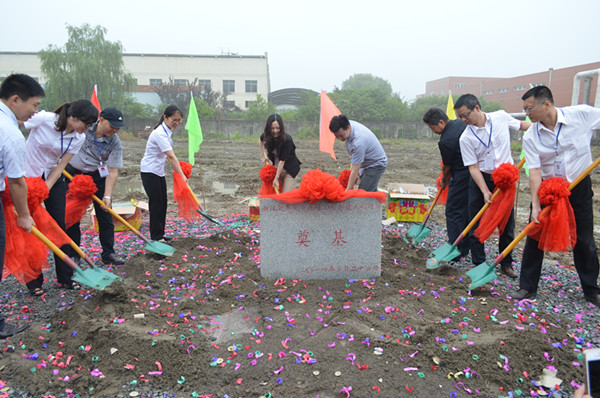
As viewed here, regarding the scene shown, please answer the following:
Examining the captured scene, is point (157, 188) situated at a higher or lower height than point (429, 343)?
higher

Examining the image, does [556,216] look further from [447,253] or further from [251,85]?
[251,85]

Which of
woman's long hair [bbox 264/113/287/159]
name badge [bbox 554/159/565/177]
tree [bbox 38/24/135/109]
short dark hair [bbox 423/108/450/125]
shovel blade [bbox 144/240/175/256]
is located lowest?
shovel blade [bbox 144/240/175/256]

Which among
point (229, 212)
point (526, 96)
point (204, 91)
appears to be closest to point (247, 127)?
point (204, 91)

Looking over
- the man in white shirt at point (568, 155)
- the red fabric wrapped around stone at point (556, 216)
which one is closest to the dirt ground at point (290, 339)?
the man in white shirt at point (568, 155)

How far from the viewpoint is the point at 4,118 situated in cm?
278

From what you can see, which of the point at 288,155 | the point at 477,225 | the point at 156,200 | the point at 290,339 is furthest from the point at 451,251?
the point at 156,200

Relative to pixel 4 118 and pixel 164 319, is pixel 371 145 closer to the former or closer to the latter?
pixel 164 319

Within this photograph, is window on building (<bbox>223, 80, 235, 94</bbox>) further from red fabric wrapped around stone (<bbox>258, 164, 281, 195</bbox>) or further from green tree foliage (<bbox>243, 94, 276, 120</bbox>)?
red fabric wrapped around stone (<bbox>258, 164, 281, 195</bbox>)

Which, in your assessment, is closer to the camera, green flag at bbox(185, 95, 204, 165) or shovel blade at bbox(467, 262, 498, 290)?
shovel blade at bbox(467, 262, 498, 290)

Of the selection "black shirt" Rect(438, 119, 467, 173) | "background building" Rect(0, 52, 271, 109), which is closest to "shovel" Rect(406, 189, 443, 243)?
"black shirt" Rect(438, 119, 467, 173)

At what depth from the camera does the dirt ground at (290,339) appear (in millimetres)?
2508

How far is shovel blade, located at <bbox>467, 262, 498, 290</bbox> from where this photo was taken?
3.72m

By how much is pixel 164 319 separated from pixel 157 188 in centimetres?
220

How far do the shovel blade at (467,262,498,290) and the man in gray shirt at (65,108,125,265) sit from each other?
4.08 m
